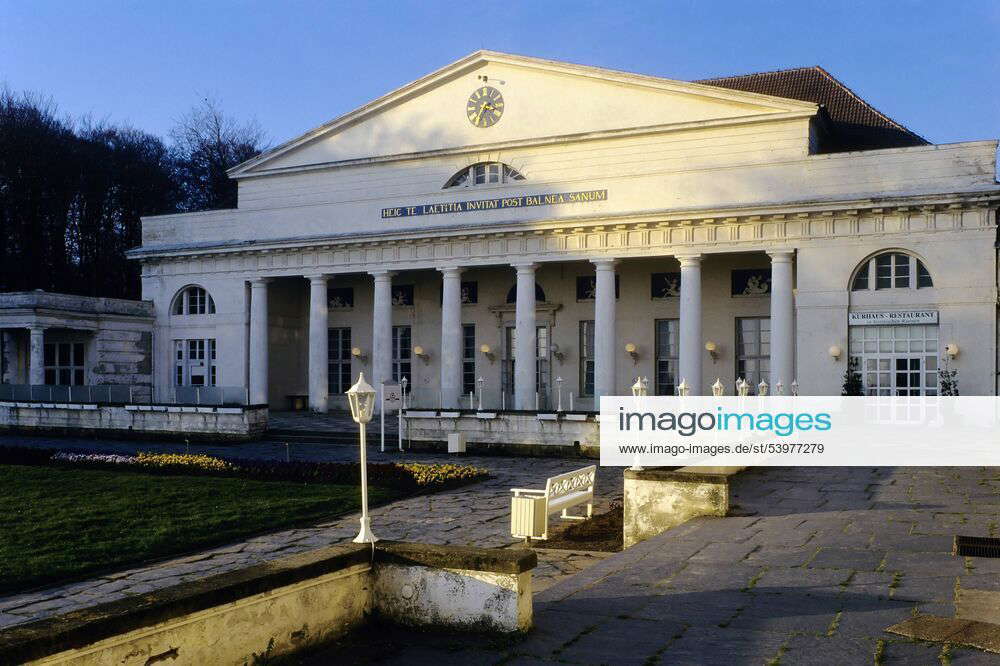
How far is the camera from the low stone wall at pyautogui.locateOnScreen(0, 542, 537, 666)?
16.6 ft

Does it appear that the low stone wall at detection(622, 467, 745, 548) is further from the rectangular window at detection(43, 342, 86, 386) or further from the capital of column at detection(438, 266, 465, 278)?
the rectangular window at detection(43, 342, 86, 386)

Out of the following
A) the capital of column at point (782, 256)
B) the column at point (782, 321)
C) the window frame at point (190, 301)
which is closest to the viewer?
the column at point (782, 321)

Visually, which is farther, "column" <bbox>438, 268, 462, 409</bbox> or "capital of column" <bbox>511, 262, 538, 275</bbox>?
"column" <bbox>438, 268, 462, 409</bbox>

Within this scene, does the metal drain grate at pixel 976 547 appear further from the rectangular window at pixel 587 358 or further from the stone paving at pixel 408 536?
the rectangular window at pixel 587 358

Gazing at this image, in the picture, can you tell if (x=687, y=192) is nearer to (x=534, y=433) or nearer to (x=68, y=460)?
(x=534, y=433)

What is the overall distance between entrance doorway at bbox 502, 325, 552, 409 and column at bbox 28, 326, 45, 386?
17106 millimetres

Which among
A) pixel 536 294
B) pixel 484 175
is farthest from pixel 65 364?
pixel 536 294

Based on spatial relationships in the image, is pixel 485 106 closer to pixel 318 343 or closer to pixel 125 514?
pixel 318 343

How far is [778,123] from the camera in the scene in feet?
96.1

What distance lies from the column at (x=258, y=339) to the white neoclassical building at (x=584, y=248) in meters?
0.08

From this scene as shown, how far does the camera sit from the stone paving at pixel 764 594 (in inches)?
250

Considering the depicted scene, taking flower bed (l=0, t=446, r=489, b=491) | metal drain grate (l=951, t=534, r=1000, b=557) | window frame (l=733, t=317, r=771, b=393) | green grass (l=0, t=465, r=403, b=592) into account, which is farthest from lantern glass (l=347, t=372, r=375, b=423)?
window frame (l=733, t=317, r=771, b=393)

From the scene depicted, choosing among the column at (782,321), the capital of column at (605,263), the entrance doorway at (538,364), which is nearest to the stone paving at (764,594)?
the column at (782,321)

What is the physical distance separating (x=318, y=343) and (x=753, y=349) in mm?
16173
